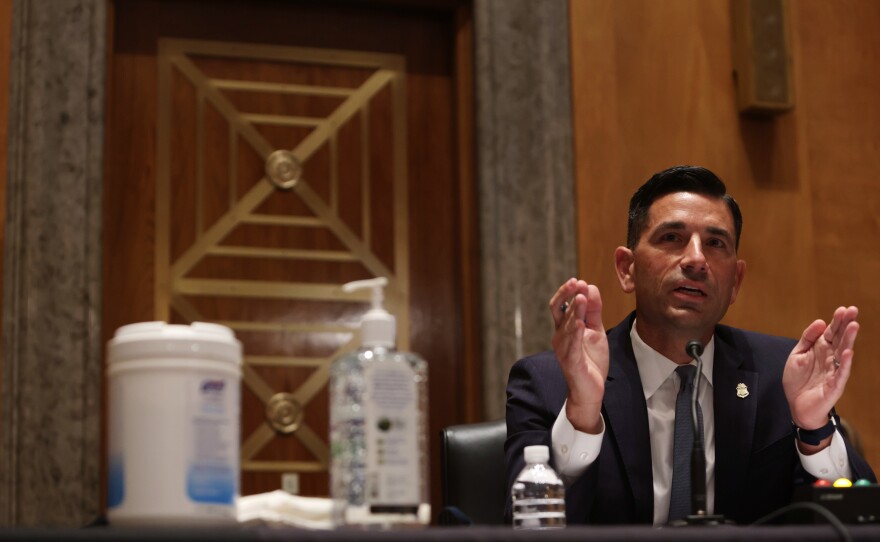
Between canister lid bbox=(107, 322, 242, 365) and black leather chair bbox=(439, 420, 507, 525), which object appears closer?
canister lid bbox=(107, 322, 242, 365)

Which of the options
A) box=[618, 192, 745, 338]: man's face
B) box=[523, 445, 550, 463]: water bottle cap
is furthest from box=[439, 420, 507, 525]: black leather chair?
box=[523, 445, 550, 463]: water bottle cap

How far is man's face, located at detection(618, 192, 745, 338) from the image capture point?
246 centimetres

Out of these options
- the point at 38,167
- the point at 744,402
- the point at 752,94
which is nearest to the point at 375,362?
the point at 744,402

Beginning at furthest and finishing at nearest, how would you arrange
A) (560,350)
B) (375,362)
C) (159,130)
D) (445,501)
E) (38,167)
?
(159,130), (38,167), (445,501), (560,350), (375,362)

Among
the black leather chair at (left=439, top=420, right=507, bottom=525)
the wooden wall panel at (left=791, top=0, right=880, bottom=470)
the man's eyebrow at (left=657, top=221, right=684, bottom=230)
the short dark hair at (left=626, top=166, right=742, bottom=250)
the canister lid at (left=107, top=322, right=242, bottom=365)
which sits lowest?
the black leather chair at (left=439, top=420, right=507, bottom=525)

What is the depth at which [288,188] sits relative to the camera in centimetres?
398

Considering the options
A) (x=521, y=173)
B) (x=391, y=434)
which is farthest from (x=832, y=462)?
(x=521, y=173)

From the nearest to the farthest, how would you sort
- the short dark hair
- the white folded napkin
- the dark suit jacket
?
the white folded napkin < the dark suit jacket < the short dark hair

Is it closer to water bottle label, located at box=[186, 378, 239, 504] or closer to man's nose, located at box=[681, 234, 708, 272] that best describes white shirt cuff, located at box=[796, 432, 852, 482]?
man's nose, located at box=[681, 234, 708, 272]

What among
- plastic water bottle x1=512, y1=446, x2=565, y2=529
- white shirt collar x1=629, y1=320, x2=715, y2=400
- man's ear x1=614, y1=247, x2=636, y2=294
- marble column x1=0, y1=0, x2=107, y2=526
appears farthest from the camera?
marble column x1=0, y1=0, x2=107, y2=526

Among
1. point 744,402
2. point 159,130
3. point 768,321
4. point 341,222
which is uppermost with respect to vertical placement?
point 159,130

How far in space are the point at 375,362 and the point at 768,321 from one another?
3.11 m

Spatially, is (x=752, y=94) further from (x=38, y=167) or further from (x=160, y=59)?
(x=38, y=167)

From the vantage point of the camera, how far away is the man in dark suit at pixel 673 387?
194cm
